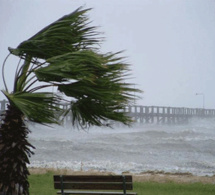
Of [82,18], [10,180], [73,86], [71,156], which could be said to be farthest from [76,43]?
[71,156]

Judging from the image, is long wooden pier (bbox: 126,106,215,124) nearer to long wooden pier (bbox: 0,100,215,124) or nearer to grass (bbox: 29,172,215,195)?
long wooden pier (bbox: 0,100,215,124)

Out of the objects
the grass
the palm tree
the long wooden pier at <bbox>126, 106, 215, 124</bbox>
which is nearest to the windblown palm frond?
the palm tree

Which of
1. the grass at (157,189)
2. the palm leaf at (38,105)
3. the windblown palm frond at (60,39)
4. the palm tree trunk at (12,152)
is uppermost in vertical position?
the windblown palm frond at (60,39)

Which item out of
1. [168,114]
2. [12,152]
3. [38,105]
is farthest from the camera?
[168,114]

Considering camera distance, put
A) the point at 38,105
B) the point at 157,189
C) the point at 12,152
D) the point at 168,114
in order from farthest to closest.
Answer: the point at 168,114 < the point at 157,189 < the point at 12,152 < the point at 38,105

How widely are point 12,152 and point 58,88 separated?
4.37 feet

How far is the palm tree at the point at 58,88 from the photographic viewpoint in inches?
318

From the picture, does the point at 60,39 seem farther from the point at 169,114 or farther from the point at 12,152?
the point at 169,114

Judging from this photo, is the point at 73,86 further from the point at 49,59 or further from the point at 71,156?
the point at 71,156

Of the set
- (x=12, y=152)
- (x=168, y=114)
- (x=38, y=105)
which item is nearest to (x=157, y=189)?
(x=12, y=152)

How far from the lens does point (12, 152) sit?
28.1 feet

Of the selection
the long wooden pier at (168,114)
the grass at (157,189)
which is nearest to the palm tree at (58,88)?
the grass at (157,189)

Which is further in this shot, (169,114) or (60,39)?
(169,114)

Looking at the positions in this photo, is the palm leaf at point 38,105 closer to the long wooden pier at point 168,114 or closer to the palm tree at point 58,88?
the palm tree at point 58,88
